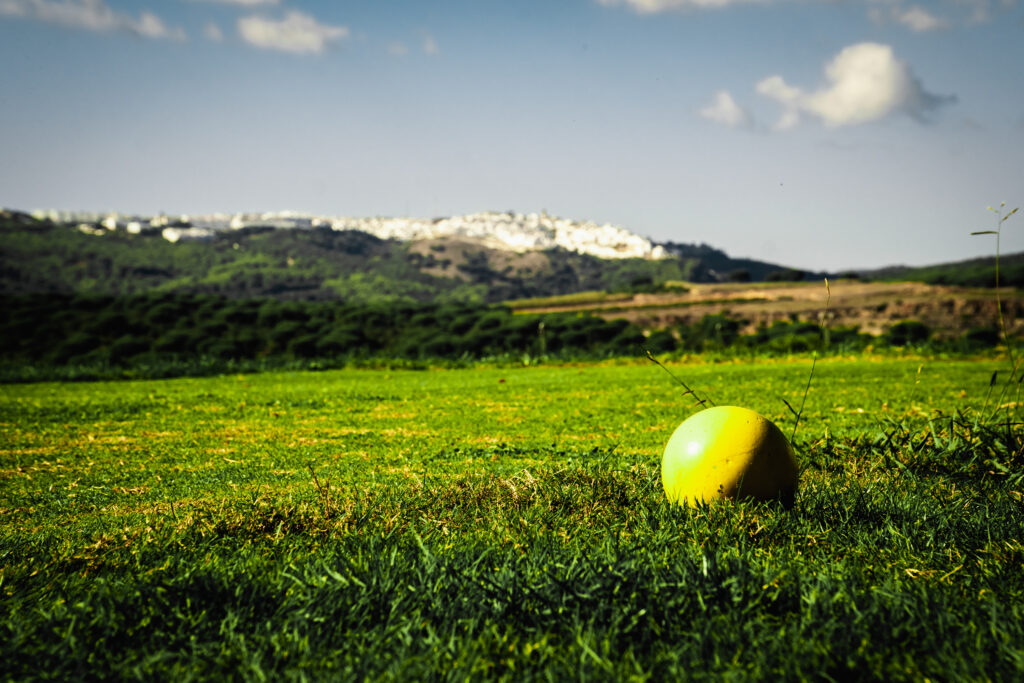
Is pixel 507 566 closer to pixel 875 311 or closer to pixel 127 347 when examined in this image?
pixel 127 347

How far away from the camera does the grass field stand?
256 centimetres

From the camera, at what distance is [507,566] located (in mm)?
3197

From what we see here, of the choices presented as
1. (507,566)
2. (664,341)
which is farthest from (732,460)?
(664,341)

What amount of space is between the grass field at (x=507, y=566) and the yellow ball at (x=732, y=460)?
0.58 feet

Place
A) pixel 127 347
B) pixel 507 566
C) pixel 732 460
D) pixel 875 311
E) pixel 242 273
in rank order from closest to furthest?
pixel 507 566 < pixel 732 460 < pixel 127 347 < pixel 875 311 < pixel 242 273

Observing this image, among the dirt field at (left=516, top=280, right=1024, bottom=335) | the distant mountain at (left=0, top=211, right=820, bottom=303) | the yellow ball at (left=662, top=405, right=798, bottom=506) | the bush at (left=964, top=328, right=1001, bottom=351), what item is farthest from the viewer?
the distant mountain at (left=0, top=211, right=820, bottom=303)

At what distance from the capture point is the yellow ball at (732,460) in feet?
14.0

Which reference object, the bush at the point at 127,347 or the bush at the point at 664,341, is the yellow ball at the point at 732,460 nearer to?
the bush at the point at 664,341

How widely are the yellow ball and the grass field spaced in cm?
18

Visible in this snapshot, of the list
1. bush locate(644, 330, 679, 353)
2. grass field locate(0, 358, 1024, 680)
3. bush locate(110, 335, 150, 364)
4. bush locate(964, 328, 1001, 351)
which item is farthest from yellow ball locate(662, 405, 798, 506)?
bush locate(110, 335, 150, 364)

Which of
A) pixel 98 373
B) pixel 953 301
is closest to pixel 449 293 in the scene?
pixel 953 301

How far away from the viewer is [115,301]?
44.8m

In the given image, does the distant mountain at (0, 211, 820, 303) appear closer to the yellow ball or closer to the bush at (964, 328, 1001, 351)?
the bush at (964, 328, 1001, 351)

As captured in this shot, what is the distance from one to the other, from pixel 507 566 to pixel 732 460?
5.88 ft
